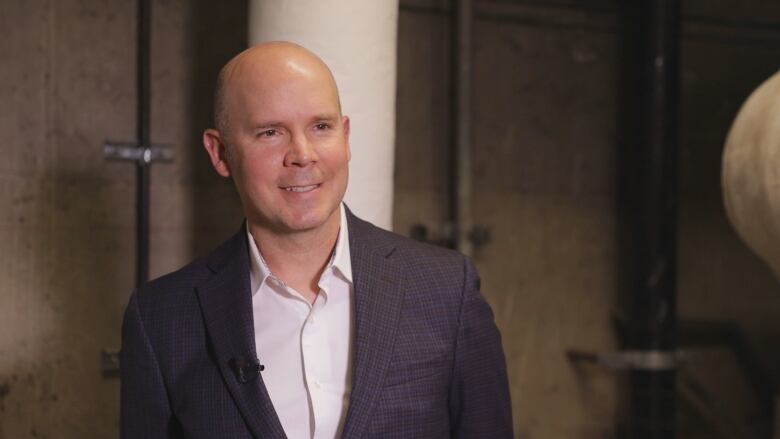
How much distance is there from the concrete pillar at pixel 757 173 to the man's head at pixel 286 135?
1144 millimetres

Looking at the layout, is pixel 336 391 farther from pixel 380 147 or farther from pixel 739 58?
pixel 739 58

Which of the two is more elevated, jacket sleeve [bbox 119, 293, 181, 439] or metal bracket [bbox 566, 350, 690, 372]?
jacket sleeve [bbox 119, 293, 181, 439]

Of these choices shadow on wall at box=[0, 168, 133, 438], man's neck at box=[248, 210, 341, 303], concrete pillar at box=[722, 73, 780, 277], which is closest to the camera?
man's neck at box=[248, 210, 341, 303]

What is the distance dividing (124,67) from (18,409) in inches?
43.3

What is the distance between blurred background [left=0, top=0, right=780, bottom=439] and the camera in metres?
2.71

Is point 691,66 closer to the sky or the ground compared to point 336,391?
closer to the sky

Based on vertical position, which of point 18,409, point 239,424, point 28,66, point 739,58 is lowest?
point 18,409

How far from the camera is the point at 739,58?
3.73 meters

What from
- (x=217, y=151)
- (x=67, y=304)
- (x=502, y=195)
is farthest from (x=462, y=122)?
(x=217, y=151)

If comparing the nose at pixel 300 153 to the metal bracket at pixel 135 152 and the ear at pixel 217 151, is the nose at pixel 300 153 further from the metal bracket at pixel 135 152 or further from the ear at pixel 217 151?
the metal bracket at pixel 135 152

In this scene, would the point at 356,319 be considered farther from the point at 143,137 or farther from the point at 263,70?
the point at 143,137

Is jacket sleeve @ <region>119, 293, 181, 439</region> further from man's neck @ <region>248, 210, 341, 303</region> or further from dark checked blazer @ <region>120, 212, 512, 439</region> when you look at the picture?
man's neck @ <region>248, 210, 341, 303</region>

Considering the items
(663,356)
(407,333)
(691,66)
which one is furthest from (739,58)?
(407,333)

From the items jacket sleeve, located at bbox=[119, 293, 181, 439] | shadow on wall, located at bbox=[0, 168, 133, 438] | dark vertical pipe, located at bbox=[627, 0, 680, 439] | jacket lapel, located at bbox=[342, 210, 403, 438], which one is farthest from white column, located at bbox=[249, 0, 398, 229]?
dark vertical pipe, located at bbox=[627, 0, 680, 439]
